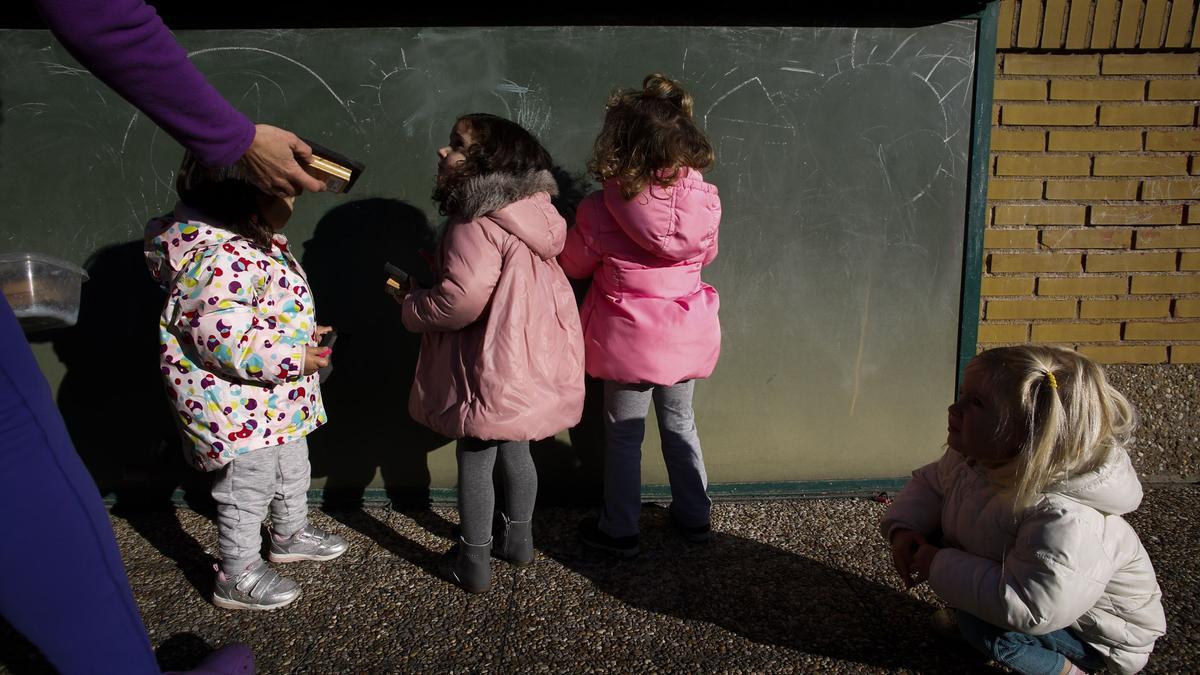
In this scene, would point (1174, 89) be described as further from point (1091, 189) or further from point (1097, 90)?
point (1091, 189)

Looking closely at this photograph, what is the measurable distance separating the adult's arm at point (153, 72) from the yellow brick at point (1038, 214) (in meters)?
2.75

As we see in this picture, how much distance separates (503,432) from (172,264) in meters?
1.09

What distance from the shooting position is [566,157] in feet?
10.0

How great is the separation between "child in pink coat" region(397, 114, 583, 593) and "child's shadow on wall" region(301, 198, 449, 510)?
1.82 ft

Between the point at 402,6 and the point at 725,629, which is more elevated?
the point at 402,6

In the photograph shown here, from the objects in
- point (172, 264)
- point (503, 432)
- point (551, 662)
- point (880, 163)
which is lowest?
point (551, 662)

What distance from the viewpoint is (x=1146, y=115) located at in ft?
10.5

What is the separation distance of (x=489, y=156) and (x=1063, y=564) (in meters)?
1.87

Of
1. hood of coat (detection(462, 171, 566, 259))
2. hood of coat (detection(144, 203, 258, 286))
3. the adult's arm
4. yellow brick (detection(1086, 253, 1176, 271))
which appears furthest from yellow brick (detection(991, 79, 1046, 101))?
hood of coat (detection(144, 203, 258, 286))

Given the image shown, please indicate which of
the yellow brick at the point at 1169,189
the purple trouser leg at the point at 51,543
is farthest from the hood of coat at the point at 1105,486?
the purple trouser leg at the point at 51,543

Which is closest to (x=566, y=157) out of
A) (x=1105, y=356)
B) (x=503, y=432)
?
(x=503, y=432)

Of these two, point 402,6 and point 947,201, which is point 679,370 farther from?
point 402,6

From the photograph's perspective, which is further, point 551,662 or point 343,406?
point 343,406

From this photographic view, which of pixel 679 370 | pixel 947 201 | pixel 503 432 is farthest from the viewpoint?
pixel 947 201
